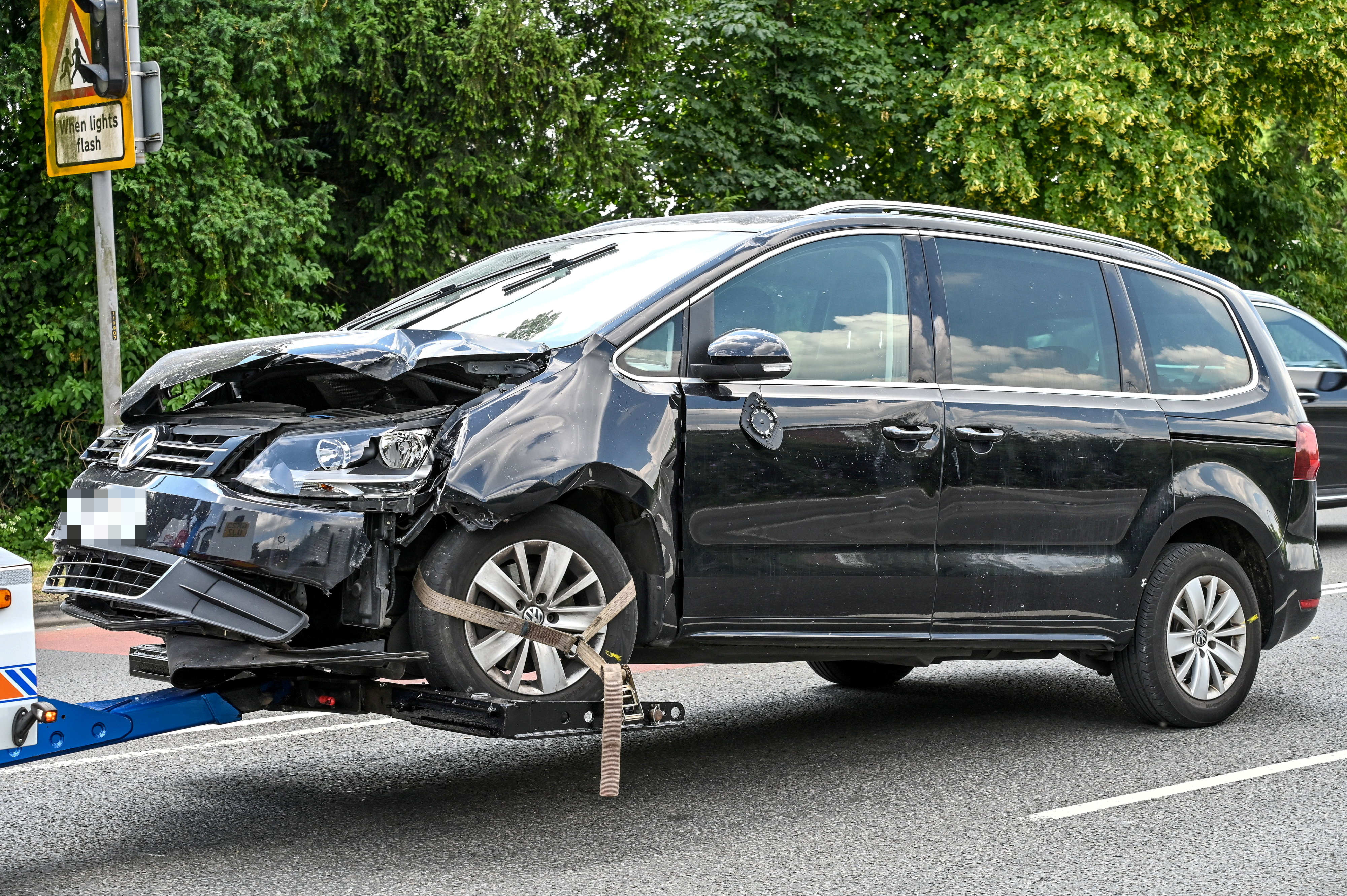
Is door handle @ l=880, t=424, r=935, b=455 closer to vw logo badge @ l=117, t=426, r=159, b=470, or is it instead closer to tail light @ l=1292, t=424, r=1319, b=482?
tail light @ l=1292, t=424, r=1319, b=482

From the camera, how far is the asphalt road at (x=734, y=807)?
4434 mm

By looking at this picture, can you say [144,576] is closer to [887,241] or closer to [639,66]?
[887,241]

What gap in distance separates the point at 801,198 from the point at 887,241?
58.9ft

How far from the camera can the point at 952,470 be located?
18.6 feet

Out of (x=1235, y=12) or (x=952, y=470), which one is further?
(x=1235, y=12)

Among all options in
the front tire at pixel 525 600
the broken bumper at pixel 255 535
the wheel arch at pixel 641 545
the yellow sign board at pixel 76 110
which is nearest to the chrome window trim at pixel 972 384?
the wheel arch at pixel 641 545

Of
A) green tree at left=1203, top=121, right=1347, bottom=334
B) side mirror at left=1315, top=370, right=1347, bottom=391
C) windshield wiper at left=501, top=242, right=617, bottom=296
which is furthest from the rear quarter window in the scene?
green tree at left=1203, top=121, right=1347, bottom=334

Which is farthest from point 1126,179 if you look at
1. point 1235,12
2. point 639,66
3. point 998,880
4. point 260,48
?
point 998,880

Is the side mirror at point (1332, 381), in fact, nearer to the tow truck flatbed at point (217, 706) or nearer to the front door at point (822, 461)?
the front door at point (822, 461)

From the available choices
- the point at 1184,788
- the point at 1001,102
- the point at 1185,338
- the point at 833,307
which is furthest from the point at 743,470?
the point at 1001,102

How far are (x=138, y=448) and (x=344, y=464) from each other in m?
0.79

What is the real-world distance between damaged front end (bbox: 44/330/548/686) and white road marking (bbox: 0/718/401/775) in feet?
4.97

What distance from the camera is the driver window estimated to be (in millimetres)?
5379

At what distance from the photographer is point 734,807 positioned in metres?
5.27
